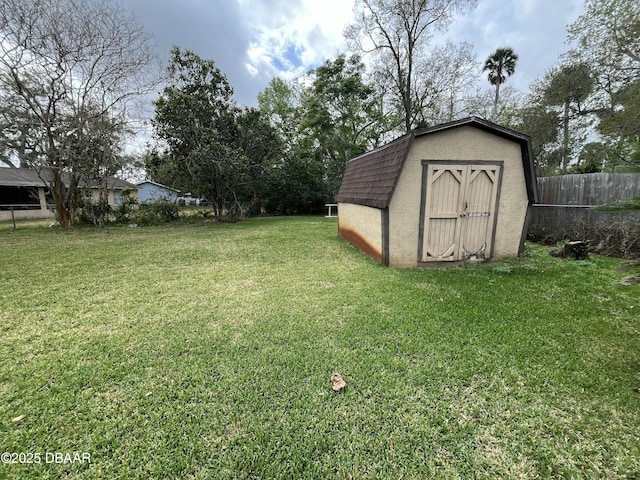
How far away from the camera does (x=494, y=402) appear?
1.92 metres

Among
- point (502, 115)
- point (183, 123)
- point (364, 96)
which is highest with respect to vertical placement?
point (364, 96)

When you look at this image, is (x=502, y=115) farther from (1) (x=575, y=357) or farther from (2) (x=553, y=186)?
(1) (x=575, y=357)

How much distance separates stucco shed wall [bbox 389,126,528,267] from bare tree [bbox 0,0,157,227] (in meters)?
12.7

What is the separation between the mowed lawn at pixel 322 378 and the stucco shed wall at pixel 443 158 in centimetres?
116

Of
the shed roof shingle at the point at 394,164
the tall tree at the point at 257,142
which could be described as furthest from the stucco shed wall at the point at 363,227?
the tall tree at the point at 257,142

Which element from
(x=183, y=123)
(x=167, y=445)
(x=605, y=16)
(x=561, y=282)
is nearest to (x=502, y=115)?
(x=605, y=16)

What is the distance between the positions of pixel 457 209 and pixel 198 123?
12.5 meters

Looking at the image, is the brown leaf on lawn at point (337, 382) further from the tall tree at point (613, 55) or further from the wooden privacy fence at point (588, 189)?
the tall tree at point (613, 55)

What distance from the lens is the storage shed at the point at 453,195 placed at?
5.01 metres

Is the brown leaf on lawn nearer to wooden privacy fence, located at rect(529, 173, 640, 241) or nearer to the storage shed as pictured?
the storage shed

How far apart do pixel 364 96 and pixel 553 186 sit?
1520 cm

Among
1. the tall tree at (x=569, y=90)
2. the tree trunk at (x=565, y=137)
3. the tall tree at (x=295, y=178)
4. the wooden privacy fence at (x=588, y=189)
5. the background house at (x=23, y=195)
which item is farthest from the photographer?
the tall tree at (x=295, y=178)

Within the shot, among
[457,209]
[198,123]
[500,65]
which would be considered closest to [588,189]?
[457,209]

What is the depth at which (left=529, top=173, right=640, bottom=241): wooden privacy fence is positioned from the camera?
6.07 m
